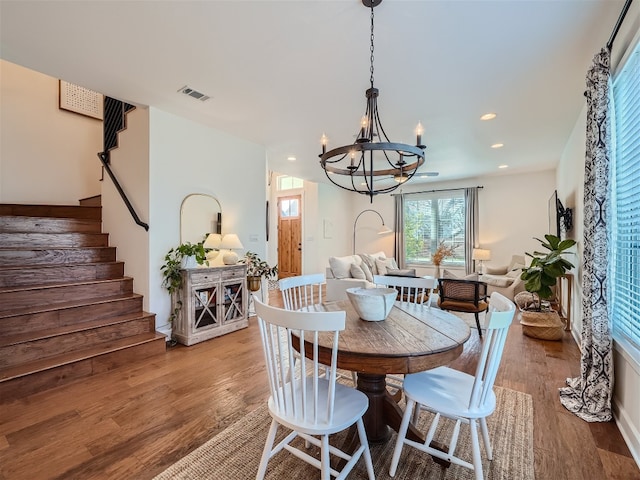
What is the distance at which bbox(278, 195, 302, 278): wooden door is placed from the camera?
7957 millimetres

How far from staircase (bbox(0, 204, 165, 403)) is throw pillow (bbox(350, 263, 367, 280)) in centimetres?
316

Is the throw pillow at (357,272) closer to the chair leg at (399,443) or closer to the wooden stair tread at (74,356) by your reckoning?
the wooden stair tread at (74,356)

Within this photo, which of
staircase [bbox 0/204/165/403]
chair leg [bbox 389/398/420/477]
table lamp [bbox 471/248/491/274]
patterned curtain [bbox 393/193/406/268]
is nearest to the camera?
chair leg [bbox 389/398/420/477]

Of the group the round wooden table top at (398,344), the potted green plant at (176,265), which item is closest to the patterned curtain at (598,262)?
the round wooden table top at (398,344)

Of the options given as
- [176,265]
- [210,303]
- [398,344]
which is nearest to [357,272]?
[210,303]

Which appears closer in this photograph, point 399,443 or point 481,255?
point 399,443

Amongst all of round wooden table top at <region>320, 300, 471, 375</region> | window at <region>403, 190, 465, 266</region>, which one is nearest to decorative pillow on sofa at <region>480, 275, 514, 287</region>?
window at <region>403, 190, 465, 266</region>

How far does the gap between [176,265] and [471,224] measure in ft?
21.2

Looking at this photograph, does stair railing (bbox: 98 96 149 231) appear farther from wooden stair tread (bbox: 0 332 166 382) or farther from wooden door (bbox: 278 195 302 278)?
wooden door (bbox: 278 195 302 278)

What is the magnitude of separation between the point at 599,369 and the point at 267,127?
3.97 m

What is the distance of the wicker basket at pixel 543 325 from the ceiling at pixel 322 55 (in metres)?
2.43

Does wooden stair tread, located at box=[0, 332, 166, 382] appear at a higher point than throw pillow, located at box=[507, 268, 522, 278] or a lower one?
lower

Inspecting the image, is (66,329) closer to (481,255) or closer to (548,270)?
(548,270)

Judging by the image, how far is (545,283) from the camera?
3598 mm
